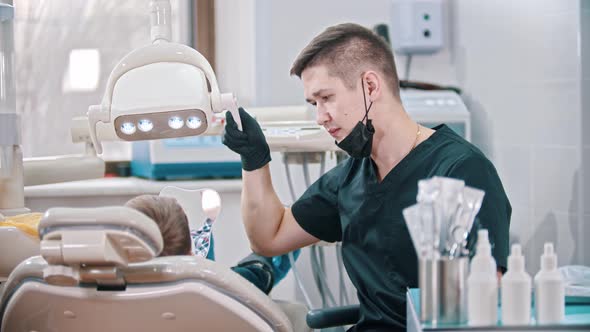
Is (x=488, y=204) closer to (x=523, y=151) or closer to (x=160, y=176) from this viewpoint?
(x=523, y=151)

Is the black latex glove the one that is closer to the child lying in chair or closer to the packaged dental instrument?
the child lying in chair

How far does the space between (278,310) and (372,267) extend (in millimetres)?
478

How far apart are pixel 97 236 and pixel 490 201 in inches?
32.9

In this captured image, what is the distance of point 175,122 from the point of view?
158 cm

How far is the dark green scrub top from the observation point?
5.84ft

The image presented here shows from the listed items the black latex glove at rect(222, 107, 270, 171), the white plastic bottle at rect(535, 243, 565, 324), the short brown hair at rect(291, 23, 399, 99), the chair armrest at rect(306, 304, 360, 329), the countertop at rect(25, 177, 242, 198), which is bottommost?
the chair armrest at rect(306, 304, 360, 329)

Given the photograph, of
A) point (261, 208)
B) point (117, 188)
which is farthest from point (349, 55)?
point (117, 188)

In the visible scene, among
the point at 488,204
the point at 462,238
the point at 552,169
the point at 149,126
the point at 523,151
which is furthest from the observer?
the point at 523,151

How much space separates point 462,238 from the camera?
1103 millimetres

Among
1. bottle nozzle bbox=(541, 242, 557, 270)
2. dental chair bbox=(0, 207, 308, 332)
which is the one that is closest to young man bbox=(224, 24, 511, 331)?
dental chair bbox=(0, 207, 308, 332)

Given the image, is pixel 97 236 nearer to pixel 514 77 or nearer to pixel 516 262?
pixel 516 262

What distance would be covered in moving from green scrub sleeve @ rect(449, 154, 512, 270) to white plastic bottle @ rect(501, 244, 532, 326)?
499 mm

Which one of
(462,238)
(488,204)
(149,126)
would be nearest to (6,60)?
(149,126)

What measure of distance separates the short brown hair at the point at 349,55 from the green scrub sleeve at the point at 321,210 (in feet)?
0.98
